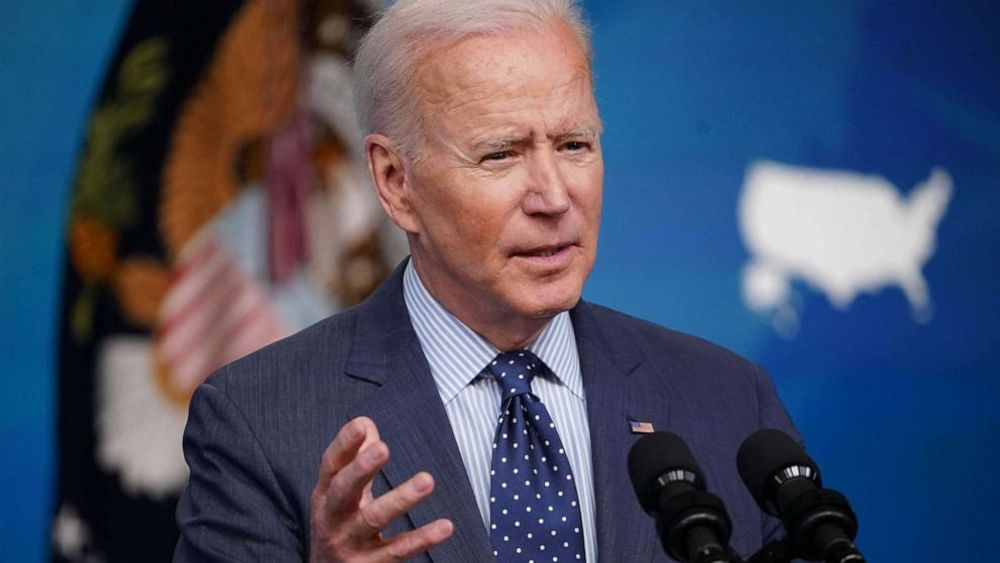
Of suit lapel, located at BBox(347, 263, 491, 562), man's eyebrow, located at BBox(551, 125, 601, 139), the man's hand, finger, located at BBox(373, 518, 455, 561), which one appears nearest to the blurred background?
suit lapel, located at BBox(347, 263, 491, 562)

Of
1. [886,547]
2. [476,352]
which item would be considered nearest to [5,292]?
[476,352]

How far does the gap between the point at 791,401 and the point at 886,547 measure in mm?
441

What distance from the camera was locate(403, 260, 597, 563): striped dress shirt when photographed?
2.43m

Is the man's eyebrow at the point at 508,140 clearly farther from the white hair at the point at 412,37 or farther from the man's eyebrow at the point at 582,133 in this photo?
the white hair at the point at 412,37

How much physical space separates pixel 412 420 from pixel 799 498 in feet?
2.70

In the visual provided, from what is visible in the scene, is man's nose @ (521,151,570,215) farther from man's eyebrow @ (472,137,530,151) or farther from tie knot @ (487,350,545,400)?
tie knot @ (487,350,545,400)

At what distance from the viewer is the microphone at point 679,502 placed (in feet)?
5.52

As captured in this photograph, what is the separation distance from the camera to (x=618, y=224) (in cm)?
371

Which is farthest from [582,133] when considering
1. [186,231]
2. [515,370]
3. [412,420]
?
[186,231]

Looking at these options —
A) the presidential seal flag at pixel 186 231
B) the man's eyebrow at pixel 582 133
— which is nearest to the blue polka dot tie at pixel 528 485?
the man's eyebrow at pixel 582 133

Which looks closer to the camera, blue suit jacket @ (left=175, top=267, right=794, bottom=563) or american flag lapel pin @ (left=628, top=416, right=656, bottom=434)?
blue suit jacket @ (left=175, top=267, right=794, bottom=563)

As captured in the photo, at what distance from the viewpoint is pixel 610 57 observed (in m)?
3.72

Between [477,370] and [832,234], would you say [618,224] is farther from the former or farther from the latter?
[477,370]

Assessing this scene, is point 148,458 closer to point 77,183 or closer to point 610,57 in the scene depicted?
point 77,183
